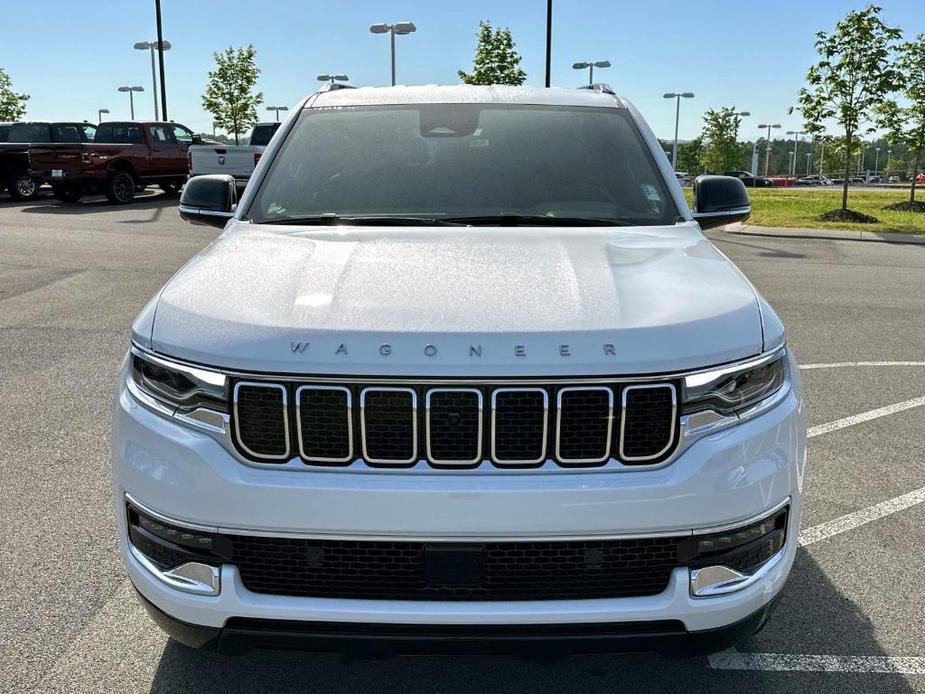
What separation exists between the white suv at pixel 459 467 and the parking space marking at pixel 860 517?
1513mm

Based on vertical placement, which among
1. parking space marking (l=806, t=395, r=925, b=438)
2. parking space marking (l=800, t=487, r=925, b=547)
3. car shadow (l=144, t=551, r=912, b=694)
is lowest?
car shadow (l=144, t=551, r=912, b=694)

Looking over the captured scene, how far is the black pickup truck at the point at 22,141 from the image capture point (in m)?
23.5

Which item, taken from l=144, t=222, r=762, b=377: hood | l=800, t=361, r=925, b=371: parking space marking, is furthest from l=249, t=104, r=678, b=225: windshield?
l=800, t=361, r=925, b=371: parking space marking

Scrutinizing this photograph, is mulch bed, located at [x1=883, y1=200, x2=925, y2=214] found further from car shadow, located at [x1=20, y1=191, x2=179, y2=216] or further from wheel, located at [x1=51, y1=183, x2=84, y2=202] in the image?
wheel, located at [x1=51, y1=183, x2=84, y2=202]

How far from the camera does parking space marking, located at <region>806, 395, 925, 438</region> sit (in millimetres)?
5402

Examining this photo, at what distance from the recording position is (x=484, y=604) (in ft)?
7.59

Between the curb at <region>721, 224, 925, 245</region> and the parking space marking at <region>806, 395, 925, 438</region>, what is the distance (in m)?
11.8

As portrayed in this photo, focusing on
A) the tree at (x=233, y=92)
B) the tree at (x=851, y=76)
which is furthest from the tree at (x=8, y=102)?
the tree at (x=851, y=76)

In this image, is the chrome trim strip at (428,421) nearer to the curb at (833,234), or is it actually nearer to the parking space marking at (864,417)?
the parking space marking at (864,417)

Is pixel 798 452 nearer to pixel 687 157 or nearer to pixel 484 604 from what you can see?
pixel 484 604

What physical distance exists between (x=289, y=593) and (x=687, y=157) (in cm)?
10143

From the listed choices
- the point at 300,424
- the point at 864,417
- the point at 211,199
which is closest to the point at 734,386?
the point at 300,424

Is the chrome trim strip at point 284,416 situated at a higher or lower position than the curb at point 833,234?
higher

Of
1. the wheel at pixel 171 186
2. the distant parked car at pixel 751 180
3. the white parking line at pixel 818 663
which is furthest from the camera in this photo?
the distant parked car at pixel 751 180
